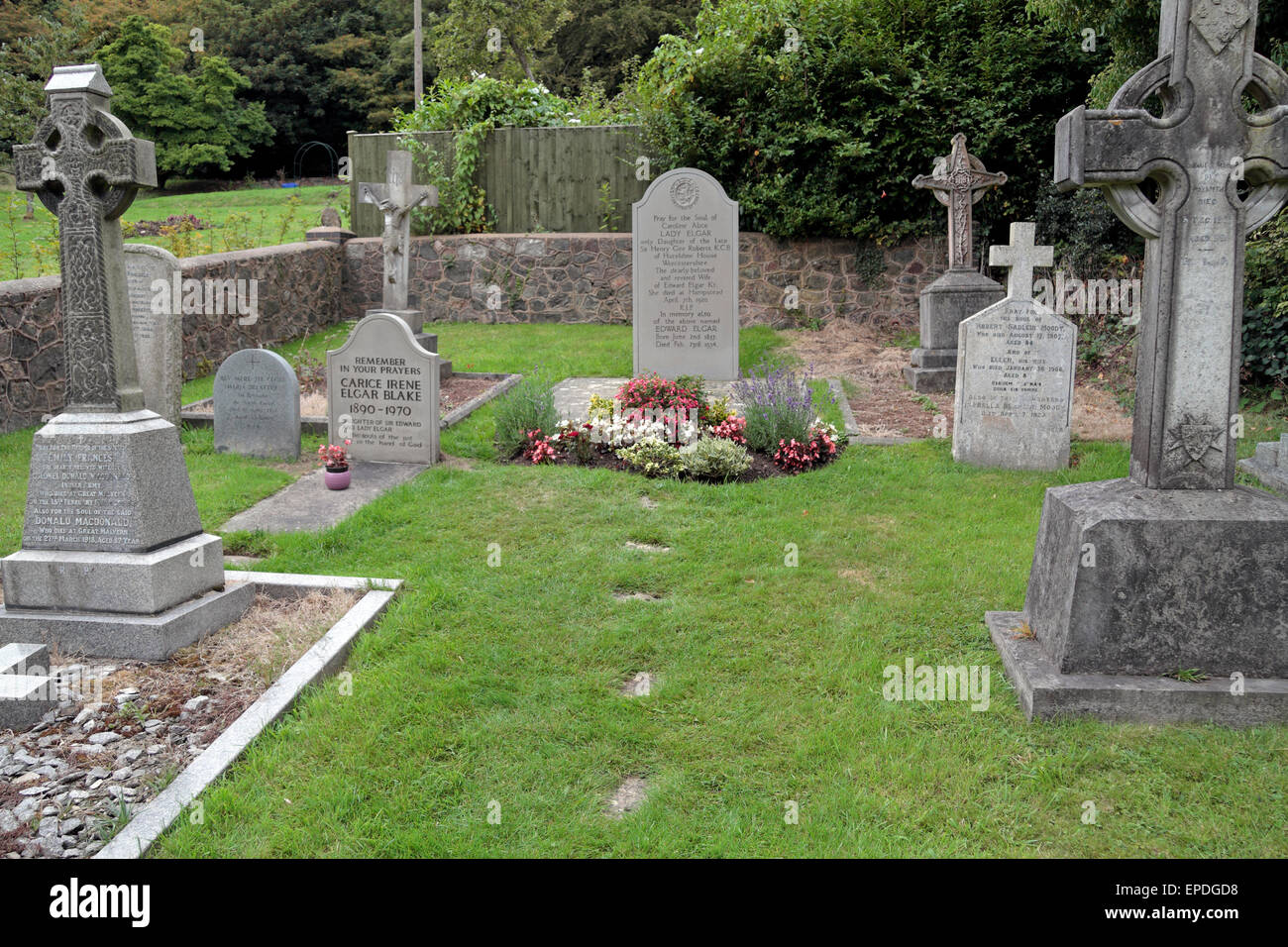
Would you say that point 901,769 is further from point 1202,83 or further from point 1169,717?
point 1202,83

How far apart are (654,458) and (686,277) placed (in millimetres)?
3801

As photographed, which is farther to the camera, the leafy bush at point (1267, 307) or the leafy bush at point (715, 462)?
the leafy bush at point (1267, 307)

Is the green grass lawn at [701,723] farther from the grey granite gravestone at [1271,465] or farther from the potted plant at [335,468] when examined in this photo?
the grey granite gravestone at [1271,465]

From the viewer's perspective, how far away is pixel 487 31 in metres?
26.8

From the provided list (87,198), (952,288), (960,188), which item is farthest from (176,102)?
(87,198)

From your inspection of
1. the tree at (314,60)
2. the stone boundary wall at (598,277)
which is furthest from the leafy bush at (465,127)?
the tree at (314,60)

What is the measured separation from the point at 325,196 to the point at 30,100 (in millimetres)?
8970

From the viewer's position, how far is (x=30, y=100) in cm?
2192

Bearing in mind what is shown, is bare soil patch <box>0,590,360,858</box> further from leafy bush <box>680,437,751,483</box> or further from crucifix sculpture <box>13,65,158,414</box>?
leafy bush <box>680,437,751,483</box>

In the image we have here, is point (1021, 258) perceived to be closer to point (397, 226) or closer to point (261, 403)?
point (261, 403)

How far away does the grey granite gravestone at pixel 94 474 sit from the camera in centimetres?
488

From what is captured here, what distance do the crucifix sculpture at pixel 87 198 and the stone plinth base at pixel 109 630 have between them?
1.04 metres

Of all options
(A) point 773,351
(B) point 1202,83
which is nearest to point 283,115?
(A) point 773,351

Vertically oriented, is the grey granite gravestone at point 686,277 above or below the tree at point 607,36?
below
